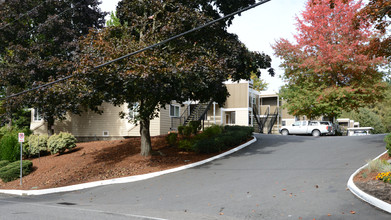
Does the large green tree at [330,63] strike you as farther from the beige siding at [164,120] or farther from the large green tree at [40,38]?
→ the large green tree at [40,38]

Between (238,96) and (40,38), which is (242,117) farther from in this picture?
(40,38)

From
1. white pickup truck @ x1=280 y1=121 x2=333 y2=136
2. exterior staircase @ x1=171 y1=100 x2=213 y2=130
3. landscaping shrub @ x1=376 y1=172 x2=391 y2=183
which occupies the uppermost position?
exterior staircase @ x1=171 y1=100 x2=213 y2=130

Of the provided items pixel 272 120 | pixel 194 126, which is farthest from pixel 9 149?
pixel 272 120

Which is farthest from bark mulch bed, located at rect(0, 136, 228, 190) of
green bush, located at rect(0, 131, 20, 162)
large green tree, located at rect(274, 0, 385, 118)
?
large green tree, located at rect(274, 0, 385, 118)

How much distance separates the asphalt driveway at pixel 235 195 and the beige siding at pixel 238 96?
54.1ft

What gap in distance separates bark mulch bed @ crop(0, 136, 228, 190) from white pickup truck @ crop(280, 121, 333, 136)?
16.2m

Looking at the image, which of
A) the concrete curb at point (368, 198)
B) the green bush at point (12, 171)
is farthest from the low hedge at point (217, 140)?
the green bush at point (12, 171)

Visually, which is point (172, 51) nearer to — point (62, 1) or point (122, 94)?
point (122, 94)

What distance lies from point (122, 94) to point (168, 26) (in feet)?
11.7

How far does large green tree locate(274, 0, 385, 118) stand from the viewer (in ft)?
76.5

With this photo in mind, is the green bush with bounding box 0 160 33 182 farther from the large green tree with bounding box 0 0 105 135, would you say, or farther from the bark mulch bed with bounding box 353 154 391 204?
the bark mulch bed with bounding box 353 154 391 204

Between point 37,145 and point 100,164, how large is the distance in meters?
6.54

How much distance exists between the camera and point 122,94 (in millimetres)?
13938

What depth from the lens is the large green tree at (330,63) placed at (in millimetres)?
23328
